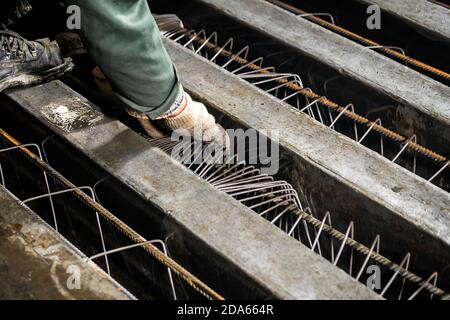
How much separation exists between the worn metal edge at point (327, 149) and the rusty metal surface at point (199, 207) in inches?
18.4

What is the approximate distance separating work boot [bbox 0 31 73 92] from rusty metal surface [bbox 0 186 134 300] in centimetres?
90

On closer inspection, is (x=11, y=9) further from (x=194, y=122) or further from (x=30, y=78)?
(x=194, y=122)

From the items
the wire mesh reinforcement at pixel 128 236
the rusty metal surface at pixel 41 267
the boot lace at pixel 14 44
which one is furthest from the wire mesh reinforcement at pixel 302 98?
the rusty metal surface at pixel 41 267

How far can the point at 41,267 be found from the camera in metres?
2.35

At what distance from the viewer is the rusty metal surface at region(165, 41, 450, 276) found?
260 centimetres

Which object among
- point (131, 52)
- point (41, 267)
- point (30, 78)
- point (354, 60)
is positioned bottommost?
point (41, 267)

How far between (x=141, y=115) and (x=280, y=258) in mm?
1030

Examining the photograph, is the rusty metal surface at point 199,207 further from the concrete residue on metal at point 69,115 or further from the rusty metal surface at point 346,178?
the rusty metal surface at point 346,178

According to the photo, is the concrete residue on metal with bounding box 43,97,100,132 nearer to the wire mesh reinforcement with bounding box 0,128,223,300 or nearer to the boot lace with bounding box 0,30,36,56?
the wire mesh reinforcement with bounding box 0,128,223,300

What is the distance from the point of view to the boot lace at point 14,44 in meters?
3.19

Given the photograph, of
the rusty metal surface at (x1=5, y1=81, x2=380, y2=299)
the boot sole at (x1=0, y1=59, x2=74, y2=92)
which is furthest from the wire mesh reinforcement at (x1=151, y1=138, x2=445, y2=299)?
the boot sole at (x1=0, y1=59, x2=74, y2=92)

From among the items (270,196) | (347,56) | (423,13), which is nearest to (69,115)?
(270,196)

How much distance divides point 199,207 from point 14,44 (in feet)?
4.72
